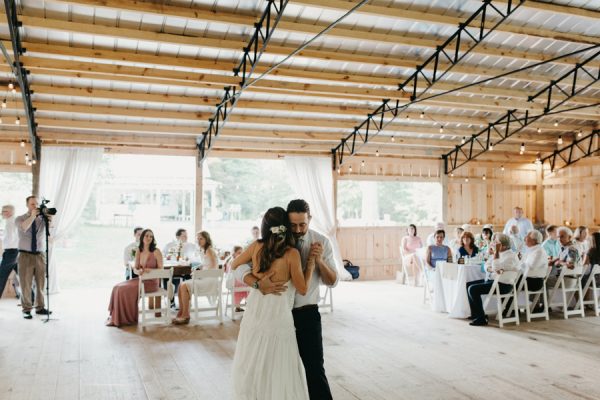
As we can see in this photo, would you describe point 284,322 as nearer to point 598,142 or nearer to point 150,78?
point 150,78

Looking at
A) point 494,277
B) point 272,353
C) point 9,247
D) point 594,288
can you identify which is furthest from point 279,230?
point 594,288

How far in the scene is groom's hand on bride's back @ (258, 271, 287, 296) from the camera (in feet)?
9.84

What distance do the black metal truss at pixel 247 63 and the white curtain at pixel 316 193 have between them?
7.17ft

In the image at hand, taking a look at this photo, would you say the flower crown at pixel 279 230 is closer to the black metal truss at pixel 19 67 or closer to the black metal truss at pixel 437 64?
the black metal truss at pixel 19 67

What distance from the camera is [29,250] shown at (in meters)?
7.21

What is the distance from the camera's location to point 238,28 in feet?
22.3

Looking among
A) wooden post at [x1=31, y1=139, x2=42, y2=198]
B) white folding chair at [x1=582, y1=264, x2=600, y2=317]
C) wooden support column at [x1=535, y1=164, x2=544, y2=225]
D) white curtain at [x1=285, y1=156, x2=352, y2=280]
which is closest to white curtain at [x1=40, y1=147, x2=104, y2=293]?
wooden post at [x1=31, y1=139, x2=42, y2=198]

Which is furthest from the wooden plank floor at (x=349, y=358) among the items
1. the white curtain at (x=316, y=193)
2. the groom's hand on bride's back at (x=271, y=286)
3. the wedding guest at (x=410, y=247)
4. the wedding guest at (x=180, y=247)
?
the white curtain at (x=316, y=193)

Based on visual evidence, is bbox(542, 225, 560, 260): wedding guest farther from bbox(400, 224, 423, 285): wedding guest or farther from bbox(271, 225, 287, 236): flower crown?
bbox(271, 225, 287, 236): flower crown

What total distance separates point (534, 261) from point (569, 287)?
1.26m

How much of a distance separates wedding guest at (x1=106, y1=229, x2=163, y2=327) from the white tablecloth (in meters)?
4.24

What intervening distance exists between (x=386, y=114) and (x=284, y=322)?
799cm

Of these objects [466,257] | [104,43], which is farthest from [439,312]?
[104,43]

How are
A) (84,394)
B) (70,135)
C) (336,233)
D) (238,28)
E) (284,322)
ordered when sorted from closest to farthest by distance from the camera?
(284,322), (84,394), (238,28), (70,135), (336,233)
